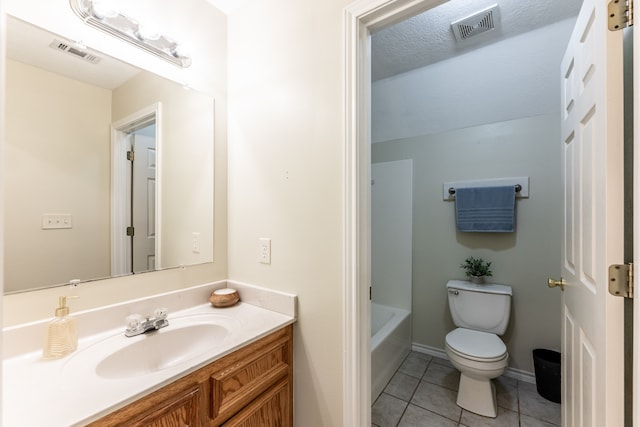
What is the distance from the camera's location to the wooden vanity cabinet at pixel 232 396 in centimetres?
79

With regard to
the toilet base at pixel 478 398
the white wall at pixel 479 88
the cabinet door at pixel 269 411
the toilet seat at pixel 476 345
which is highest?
the white wall at pixel 479 88

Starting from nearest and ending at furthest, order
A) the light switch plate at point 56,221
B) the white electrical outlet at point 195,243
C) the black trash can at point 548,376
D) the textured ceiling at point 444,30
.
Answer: the light switch plate at point 56,221
the white electrical outlet at point 195,243
the textured ceiling at point 444,30
the black trash can at point 548,376

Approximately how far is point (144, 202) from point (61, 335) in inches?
23.4

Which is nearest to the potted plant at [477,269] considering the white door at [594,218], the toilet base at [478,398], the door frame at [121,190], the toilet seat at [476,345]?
the toilet seat at [476,345]

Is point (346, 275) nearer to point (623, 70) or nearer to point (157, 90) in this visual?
point (623, 70)

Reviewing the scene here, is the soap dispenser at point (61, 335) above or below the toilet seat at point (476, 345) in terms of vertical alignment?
above

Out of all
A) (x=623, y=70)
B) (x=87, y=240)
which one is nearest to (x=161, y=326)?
(x=87, y=240)

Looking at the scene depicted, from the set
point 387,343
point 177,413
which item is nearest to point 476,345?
point 387,343

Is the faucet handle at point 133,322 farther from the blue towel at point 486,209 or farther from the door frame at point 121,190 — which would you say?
the blue towel at point 486,209

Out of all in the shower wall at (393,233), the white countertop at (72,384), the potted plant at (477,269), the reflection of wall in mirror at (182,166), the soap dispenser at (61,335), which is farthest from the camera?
the shower wall at (393,233)

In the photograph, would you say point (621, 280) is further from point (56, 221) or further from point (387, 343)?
point (56, 221)

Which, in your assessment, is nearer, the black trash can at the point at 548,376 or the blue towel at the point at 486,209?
the black trash can at the point at 548,376

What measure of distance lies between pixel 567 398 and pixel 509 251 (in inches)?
45.5

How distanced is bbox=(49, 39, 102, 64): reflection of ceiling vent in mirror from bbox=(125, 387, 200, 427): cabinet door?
1.30m
